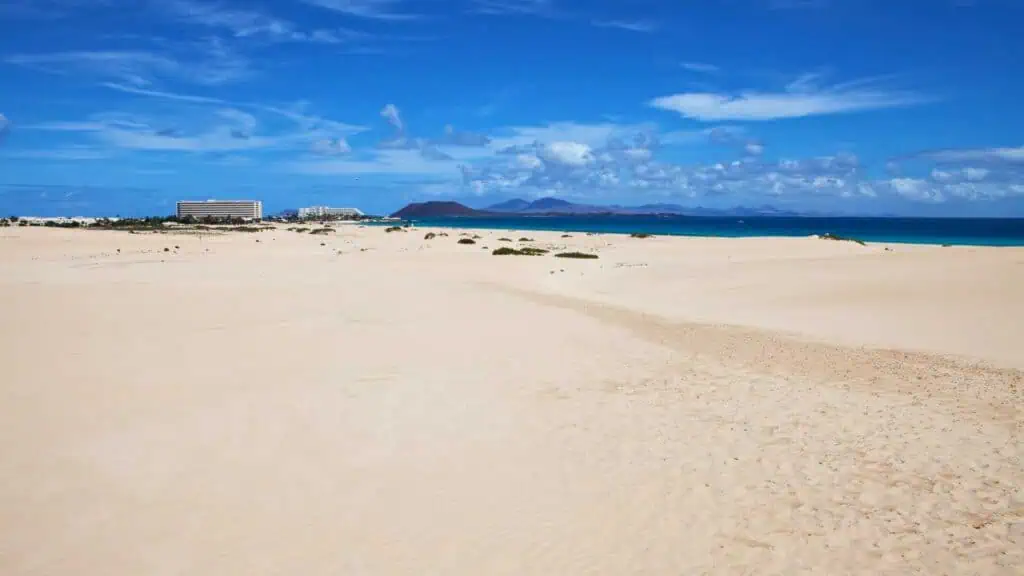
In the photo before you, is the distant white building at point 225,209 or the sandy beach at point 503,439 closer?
the sandy beach at point 503,439

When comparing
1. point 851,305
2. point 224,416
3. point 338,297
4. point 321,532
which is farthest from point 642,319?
point 321,532

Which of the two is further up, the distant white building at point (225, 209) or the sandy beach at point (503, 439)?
the distant white building at point (225, 209)

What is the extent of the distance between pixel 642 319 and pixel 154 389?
437 inches

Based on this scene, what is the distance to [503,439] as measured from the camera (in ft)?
26.3

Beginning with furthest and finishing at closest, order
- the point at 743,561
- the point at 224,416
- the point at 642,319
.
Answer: the point at 642,319
the point at 224,416
the point at 743,561

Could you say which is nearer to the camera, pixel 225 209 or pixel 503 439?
pixel 503 439

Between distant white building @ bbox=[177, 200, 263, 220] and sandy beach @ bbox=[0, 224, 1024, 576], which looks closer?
sandy beach @ bbox=[0, 224, 1024, 576]

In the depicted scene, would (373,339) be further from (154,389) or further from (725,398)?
(725,398)

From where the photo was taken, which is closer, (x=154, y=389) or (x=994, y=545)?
(x=994, y=545)

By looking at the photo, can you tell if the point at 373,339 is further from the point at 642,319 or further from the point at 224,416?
the point at 642,319

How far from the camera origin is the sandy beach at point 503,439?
554 centimetres

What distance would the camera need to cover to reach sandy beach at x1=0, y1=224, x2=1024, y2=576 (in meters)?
5.54

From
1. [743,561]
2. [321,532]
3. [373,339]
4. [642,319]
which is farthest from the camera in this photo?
[642,319]

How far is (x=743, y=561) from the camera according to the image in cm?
534
